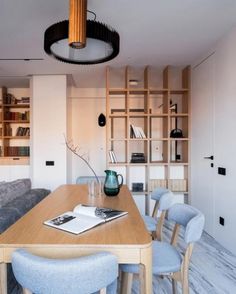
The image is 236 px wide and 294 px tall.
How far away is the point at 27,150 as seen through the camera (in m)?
5.12

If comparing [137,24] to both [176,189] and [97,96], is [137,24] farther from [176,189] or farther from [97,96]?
[97,96]

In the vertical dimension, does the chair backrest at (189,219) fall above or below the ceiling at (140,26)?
below

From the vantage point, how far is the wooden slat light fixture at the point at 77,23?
1.40 m

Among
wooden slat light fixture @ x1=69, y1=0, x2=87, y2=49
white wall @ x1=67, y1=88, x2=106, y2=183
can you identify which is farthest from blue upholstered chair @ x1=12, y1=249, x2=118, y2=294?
white wall @ x1=67, y1=88, x2=106, y2=183

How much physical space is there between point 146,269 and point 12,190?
1.58 m

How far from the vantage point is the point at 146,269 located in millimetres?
1105

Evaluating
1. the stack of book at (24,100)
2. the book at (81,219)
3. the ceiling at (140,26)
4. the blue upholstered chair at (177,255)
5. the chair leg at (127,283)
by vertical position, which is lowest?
the chair leg at (127,283)

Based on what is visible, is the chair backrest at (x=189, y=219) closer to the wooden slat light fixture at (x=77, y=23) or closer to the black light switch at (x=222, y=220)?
the wooden slat light fixture at (x=77, y=23)

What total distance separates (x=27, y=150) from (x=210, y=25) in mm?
4150

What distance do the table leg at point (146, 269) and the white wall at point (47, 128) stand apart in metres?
3.36

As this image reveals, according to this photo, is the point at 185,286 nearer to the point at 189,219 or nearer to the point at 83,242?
the point at 189,219

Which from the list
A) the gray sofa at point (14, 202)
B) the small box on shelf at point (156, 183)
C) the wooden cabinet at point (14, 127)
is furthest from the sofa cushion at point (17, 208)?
the wooden cabinet at point (14, 127)

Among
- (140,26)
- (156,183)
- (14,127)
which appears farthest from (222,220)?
(14,127)

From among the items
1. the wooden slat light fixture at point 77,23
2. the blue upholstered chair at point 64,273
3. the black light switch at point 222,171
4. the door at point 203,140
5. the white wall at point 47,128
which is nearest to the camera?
the blue upholstered chair at point 64,273
